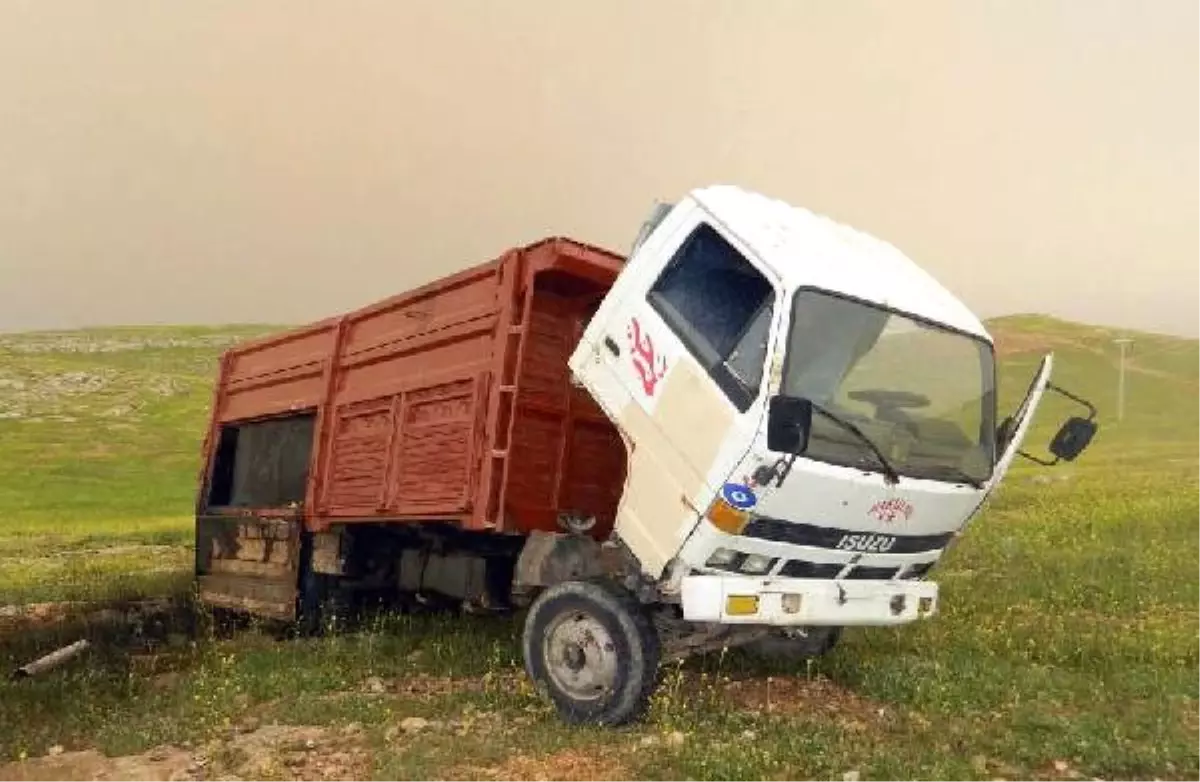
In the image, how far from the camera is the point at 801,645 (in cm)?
820

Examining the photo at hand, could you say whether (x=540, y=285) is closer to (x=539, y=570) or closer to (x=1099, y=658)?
(x=539, y=570)

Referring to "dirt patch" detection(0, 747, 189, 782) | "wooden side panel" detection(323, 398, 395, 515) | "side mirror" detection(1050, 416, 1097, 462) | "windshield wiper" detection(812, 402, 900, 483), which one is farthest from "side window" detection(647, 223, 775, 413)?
"dirt patch" detection(0, 747, 189, 782)

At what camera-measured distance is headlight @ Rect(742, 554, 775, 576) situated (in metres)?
6.12

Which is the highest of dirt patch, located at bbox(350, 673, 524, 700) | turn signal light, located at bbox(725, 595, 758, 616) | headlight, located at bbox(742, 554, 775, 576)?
headlight, located at bbox(742, 554, 775, 576)

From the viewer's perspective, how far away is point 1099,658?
8227 mm

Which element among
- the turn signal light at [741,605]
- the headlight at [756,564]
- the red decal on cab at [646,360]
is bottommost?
the turn signal light at [741,605]

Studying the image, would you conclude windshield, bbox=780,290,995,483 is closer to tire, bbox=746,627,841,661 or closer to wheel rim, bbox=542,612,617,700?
wheel rim, bbox=542,612,617,700

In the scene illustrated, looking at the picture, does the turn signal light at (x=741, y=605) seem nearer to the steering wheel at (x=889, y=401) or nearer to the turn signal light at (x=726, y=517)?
the turn signal light at (x=726, y=517)

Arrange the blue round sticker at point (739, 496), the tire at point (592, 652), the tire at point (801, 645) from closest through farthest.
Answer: the blue round sticker at point (739, 496) → the tire at point (592, 652) → the tire at point (801, 645)

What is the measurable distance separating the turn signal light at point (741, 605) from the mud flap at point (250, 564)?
499cm

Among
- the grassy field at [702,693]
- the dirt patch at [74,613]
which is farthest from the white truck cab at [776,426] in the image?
the dirt patch at [74,613]

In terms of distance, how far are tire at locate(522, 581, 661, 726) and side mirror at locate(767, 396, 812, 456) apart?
5.11ft

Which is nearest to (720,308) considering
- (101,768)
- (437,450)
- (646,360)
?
(646,360)

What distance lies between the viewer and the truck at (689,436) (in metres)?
5.94
